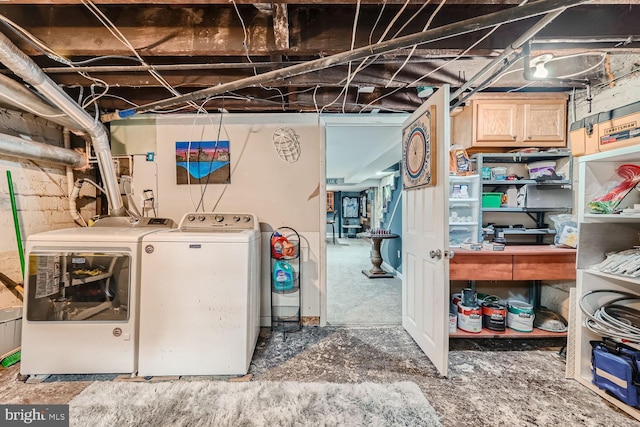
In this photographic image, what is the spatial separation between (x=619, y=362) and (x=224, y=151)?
130 inches

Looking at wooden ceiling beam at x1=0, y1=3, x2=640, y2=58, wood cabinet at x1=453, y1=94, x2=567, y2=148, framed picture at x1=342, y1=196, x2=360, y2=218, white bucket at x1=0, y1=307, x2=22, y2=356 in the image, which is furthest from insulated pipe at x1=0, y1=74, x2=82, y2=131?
framed picture at x1=342, y1=196, x2=360, y2=218

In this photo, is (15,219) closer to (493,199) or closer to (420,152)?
(420,152)

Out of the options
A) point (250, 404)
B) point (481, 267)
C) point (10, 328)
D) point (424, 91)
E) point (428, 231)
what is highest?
point (424, 91)

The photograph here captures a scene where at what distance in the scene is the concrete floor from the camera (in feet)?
5.24

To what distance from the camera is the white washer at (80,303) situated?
1.83 m

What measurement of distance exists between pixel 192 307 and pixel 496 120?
9.72 feet

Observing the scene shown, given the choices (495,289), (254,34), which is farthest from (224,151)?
(495,289)

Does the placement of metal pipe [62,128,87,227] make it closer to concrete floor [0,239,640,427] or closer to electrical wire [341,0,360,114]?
concrete floor [0,239,640,427]

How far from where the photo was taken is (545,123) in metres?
2.45

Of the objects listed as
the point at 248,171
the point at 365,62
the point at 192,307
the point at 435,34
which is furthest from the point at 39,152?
the point at 435,34

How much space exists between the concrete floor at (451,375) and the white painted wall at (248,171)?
680mm

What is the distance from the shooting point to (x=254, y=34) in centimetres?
159

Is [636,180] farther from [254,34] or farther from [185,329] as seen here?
[185,329]

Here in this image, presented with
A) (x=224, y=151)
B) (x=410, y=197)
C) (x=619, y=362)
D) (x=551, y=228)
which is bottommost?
(x=619, y=362)
